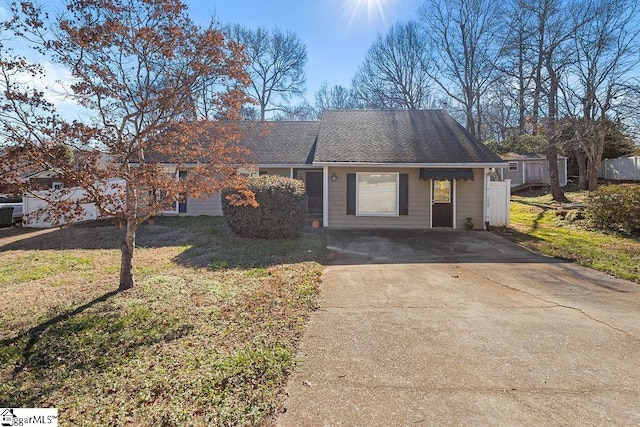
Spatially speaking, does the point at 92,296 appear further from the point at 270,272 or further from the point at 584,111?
the point at 584,111

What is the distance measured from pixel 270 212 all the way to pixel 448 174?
237 inches

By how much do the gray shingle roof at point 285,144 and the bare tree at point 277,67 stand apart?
12.0 metres

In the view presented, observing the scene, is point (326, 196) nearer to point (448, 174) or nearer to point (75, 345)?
point (448, 174)

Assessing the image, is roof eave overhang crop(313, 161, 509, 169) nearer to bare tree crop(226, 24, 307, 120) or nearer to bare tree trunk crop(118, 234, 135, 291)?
bare tree trunk crop(118, 234, 135, 291)

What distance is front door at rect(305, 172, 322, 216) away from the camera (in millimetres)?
14602

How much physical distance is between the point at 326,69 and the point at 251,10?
9448mm

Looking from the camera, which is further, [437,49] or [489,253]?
[437,49]

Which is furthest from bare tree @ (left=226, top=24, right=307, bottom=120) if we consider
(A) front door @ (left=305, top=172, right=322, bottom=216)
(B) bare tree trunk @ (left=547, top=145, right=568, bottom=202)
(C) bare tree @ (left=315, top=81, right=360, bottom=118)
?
(B) bare tree trunk @ (left=547, top=145, right=568, bottom=202)

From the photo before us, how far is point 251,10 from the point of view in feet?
35.7

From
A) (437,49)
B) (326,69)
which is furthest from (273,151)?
(437,49)

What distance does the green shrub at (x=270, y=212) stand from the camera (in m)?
8.95

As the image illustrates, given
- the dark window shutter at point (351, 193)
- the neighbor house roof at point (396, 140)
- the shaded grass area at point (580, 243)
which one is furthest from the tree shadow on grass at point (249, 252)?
the shaded grass area at point (580, 243)

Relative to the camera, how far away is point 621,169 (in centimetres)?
2389

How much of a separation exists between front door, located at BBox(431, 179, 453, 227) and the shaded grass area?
6.33ft
